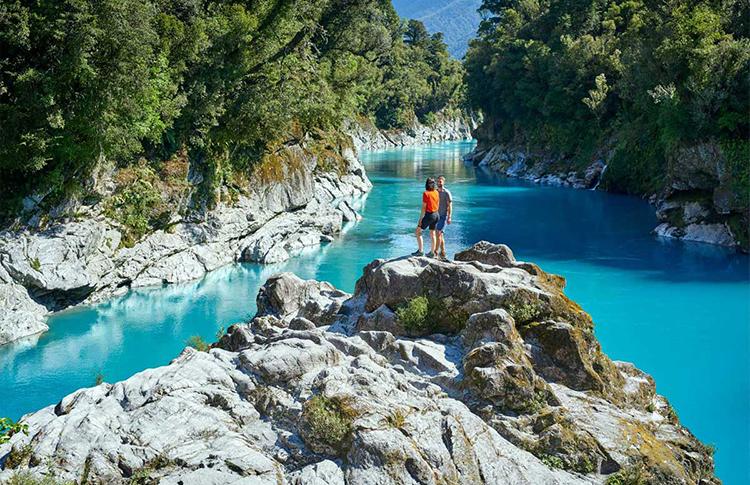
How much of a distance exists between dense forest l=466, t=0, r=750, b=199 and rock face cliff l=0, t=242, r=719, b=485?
80.0 ft

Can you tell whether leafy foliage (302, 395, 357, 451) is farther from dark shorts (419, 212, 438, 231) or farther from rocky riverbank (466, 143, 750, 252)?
rocky riverbank (466, 143, 750, 252)

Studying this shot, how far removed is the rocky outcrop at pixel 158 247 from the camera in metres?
22.9

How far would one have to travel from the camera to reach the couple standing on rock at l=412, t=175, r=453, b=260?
1684cm

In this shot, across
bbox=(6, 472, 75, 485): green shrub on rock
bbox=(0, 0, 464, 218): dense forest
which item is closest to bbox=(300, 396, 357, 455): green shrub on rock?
bbox=(6, 472, 75, 485): green shrub on rock

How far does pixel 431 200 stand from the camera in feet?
55.3

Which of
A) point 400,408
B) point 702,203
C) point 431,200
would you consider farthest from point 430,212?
point 702,203

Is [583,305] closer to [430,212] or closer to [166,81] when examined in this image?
[430,212]

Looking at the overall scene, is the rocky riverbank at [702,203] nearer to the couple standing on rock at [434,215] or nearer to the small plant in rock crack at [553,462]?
the couple standing on rock at [434,215]

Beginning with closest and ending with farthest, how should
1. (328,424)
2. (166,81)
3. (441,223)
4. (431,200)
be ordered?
1. (328,424)
2. (431,200)
3. (441,223)
4. (166,81)

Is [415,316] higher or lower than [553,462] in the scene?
higher

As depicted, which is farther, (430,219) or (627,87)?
(627,87)

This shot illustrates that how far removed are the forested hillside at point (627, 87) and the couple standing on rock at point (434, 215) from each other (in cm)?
2193

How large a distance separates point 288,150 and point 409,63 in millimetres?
84136

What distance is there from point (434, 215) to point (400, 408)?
7.05m
